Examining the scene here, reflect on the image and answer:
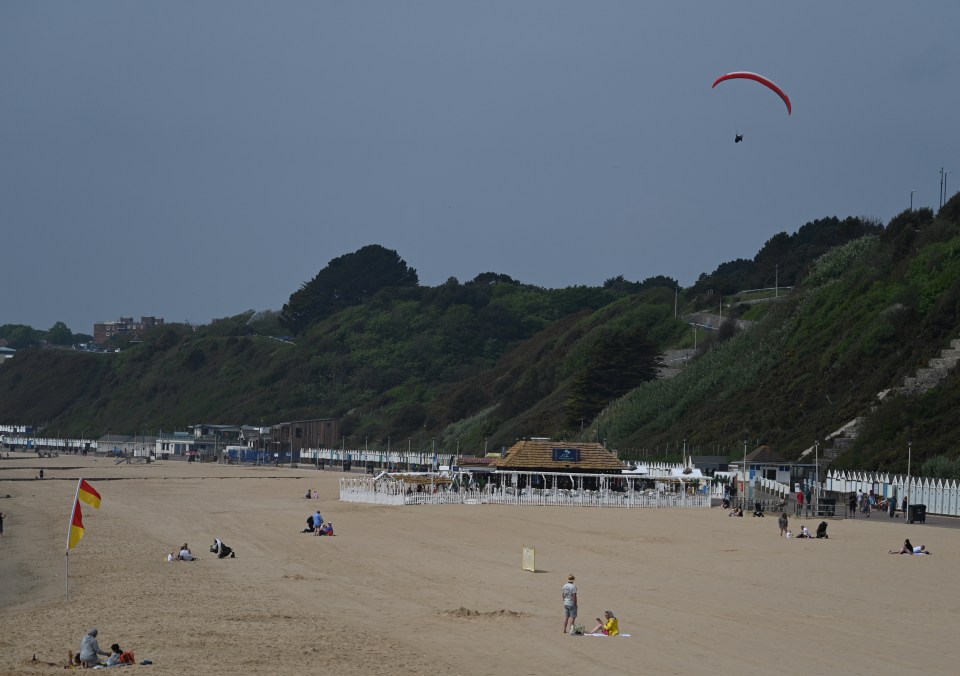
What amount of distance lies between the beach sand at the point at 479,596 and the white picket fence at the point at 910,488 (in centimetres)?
397

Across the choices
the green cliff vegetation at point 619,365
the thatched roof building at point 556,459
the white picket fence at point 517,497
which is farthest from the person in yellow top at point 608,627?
the green cliff vegetation at point 619,365

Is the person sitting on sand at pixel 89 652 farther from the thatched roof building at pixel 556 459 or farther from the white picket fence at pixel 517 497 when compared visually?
the thatched roof building at pixel 556 459

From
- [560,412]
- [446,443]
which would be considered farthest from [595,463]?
[446,443]

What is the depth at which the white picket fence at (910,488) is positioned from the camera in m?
40.7

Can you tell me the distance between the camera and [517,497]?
45.7 m

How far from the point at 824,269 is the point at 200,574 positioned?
258 ft

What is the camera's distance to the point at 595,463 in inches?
1923

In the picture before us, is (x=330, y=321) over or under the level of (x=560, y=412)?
over

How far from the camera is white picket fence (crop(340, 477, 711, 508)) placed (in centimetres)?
→ 4475

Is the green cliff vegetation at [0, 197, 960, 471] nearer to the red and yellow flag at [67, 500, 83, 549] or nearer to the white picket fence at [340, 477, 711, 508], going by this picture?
the white picket fence at [340, 477, 711, 508]

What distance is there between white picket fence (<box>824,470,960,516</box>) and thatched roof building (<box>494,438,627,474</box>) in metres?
9.86

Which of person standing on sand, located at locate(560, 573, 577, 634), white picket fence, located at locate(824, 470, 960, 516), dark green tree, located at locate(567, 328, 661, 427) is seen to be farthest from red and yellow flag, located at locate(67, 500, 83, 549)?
dark green tree, located at locate(567, 328, 661, 427)

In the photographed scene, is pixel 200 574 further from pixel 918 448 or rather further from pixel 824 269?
pixel 824 269

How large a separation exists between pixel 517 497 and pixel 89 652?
3099 cm
